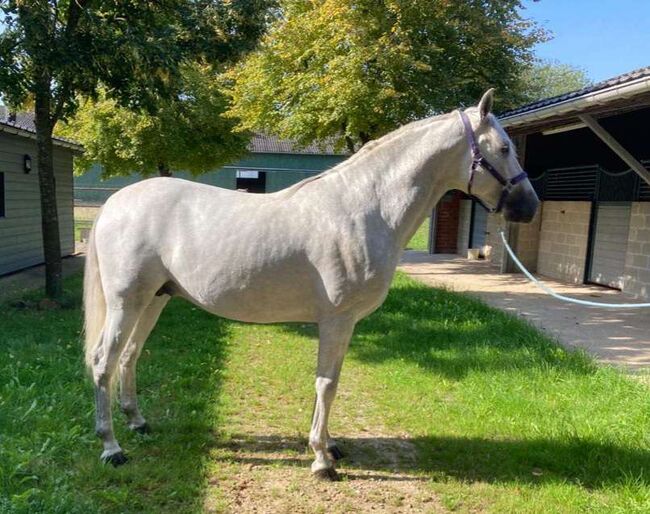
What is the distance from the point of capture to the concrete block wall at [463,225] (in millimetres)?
15738

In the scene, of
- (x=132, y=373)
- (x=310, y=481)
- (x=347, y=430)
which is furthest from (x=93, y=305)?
(x=347, y=430)

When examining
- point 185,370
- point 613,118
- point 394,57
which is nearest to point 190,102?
point 394,57

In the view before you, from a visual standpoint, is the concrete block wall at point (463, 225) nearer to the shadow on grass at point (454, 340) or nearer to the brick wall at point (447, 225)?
the brick wall at point (447, 225)

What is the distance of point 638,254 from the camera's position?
329 inches

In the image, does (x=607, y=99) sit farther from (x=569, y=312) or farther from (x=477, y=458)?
(x=477, y=458)

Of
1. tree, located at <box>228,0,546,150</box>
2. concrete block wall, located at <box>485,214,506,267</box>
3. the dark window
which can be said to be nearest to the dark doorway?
tree, located at <box>228,0,546,150</box>

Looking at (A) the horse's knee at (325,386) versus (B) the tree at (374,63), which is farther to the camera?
(B) the tree at (374,63)

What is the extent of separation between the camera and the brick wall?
16516 mm

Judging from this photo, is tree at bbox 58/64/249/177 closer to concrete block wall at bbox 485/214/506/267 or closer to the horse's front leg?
concrete block wall at bbox 485/214/506/267

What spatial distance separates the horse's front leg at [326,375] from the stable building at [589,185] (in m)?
3.96

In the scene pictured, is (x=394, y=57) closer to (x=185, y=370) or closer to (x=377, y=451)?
(x=185, y=370)

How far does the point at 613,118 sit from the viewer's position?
28.0 feet

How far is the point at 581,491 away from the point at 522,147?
997 cm

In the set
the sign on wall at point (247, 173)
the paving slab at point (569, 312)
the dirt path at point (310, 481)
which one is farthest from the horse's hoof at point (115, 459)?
the sign on wall at point (247, 173)
